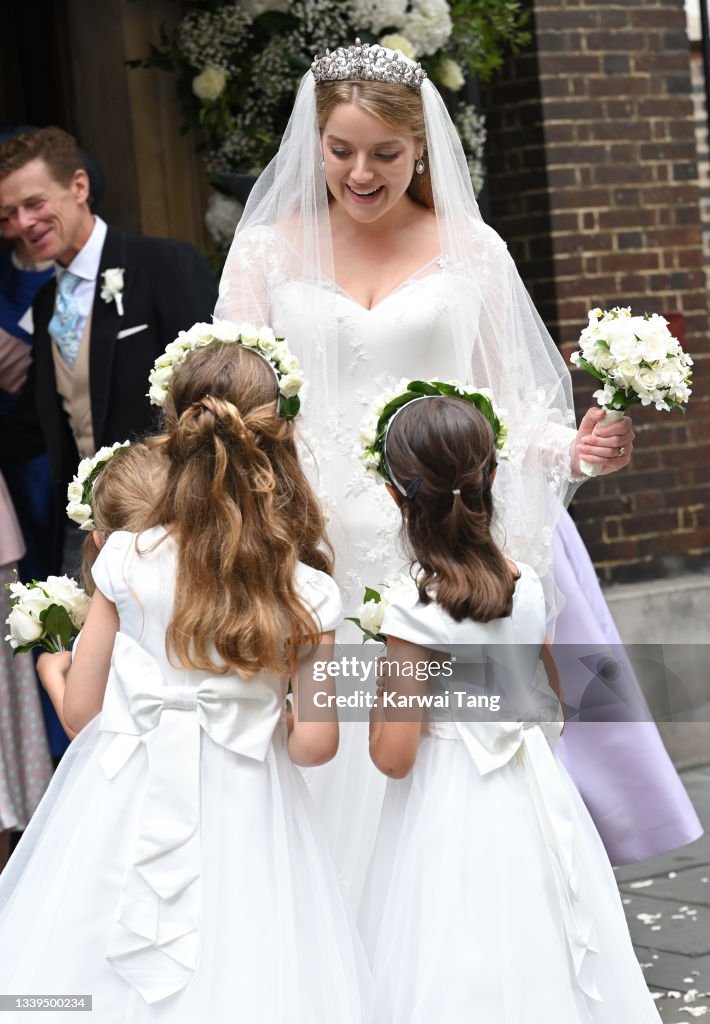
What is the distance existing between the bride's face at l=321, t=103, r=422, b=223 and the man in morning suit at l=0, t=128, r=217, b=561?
57.7 inches

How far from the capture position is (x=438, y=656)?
314cm

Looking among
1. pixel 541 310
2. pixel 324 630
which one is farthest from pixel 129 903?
pixel 541 310

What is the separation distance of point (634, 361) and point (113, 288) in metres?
2.19

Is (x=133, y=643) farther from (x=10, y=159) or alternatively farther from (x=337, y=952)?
(x=10, y=159)

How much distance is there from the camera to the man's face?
510 centimetres

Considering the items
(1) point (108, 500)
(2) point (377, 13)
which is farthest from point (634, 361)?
(2) point (377, 13)

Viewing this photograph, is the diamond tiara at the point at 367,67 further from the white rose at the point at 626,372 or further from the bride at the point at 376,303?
the white rose at the point at 626,372

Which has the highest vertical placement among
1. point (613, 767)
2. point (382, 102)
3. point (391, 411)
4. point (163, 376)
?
point (382, 102)

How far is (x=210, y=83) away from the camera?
6.00m

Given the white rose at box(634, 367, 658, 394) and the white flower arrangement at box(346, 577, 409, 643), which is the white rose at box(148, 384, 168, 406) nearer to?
the white flower arrangement at box(346, 577, 409, 643)

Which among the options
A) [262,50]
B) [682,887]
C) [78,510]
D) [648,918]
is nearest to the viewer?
[78,510]

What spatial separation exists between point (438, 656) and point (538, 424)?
3.07ft

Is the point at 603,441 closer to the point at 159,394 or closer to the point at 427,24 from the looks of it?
the point at 159,394

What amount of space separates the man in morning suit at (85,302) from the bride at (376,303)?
1.17 m
